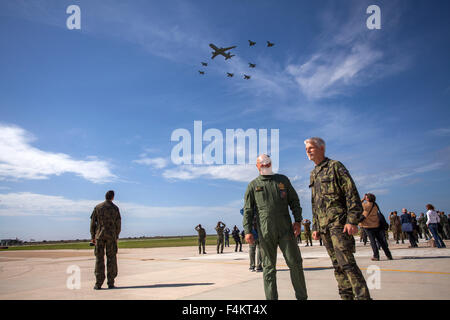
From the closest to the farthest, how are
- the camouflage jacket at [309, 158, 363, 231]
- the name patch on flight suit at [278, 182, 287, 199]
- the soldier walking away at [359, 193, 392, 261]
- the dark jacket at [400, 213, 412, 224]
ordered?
the camouflage jacket at [309, 158, 363, 231]
the name patch on flight suit at [278, 182, 287, 199]
the soldier walking away at [359, 193, 392, 261]
the dark jacket at [400, 213, 412, 224]

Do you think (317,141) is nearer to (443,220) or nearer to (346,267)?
(346,267)

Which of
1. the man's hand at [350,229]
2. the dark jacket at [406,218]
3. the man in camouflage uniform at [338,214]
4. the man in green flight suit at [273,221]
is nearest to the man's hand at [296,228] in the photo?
the man in green flight suit at [273,221]

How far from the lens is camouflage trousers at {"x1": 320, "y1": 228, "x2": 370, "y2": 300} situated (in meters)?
3.41

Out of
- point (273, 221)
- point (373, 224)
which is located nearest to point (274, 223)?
point (273, 221)

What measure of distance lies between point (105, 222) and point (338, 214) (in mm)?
5251

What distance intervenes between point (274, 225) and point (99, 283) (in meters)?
4.43

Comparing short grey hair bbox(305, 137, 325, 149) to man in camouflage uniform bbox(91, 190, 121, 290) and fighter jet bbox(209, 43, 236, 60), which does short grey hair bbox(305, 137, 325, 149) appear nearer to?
man in camouflage uniform bbox(91, 190, 121, 290)

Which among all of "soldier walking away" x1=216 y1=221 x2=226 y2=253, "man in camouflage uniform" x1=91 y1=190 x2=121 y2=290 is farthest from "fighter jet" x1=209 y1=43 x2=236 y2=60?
"man in camouflage uniform" x1=91 y1=190 x2=121 y2=290

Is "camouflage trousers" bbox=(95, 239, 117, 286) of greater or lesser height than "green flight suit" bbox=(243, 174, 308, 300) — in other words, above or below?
below

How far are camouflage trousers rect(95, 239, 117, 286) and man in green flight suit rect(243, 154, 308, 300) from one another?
3.86 metres
